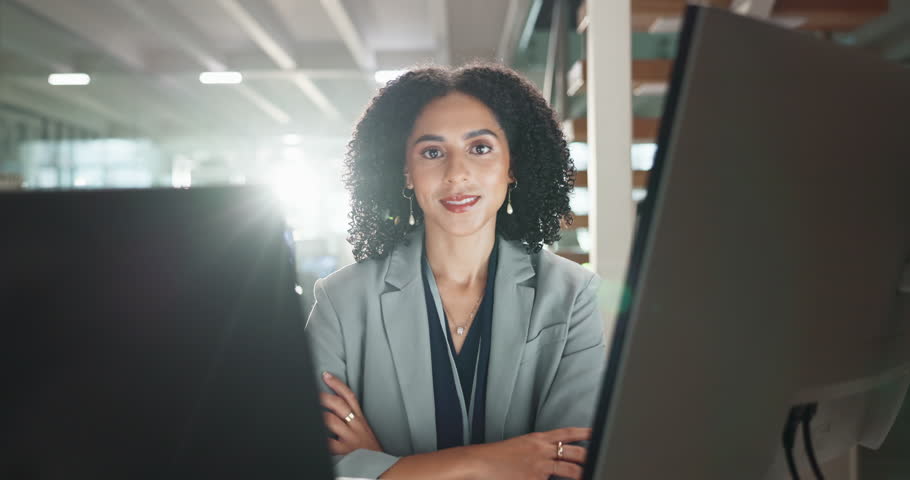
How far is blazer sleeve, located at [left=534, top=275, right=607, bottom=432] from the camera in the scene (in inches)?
44.7

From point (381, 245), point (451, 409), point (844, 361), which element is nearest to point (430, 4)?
point (381, 245)

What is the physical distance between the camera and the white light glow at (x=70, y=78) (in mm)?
7468

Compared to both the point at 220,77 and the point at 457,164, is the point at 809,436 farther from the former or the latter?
the point at 220,77

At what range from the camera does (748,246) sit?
0.34 m

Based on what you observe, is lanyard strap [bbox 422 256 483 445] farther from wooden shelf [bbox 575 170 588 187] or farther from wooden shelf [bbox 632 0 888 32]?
wooden shelf [bbox 575 170 588 187]

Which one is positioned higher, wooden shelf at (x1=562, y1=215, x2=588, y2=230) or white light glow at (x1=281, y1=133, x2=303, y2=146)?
white light glow at (x1=281, y1=133, x2=303, y2=146)

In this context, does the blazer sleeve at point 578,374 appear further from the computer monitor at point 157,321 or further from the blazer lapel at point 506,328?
the computer monitor at point 157,321

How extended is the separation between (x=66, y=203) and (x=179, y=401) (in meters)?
0.13

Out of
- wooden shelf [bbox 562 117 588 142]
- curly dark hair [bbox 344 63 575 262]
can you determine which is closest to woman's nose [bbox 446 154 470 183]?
curly dark hair [bbox 344 63 575 262]

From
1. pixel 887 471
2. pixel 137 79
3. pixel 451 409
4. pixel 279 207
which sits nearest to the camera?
pixel 279 207

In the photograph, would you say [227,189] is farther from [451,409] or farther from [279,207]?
[451,409]

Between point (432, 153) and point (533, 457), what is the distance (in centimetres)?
66

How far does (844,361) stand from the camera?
429 mm

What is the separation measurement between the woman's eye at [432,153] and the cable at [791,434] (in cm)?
95
